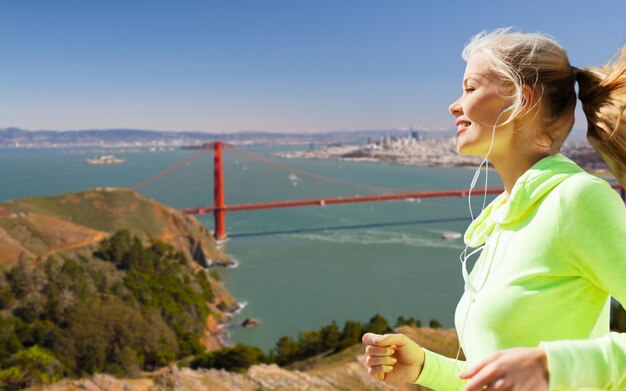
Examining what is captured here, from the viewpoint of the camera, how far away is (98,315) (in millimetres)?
8352

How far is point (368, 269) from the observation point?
1353 centimetres

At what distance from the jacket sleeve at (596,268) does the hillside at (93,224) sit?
39.7 ft

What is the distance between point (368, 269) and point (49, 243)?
7.12m

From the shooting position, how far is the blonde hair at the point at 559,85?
0.47 metres

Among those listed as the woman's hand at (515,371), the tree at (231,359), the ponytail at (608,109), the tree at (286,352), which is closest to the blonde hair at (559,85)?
the ponytail at (608,109)

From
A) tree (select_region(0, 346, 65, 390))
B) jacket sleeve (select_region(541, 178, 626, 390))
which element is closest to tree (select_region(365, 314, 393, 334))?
tree (select_region(0, 346, 65, 390))

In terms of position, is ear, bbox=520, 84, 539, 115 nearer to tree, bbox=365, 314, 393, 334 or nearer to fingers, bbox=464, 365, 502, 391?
fingers, bbox=464, 365, 502, 391

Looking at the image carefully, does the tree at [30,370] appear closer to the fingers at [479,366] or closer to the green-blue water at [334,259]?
the green-blue water at [334,259]

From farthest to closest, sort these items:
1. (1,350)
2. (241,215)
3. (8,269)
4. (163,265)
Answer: (241,215), (163,265), (8,269), (1,350)

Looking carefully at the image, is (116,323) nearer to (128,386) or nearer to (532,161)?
(128,386)

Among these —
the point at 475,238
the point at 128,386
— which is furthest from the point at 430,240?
the point at 475,238

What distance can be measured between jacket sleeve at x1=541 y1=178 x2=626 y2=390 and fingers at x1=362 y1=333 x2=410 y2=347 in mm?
216

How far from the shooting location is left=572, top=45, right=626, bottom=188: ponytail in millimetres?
461

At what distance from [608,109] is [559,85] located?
5 centimetres
